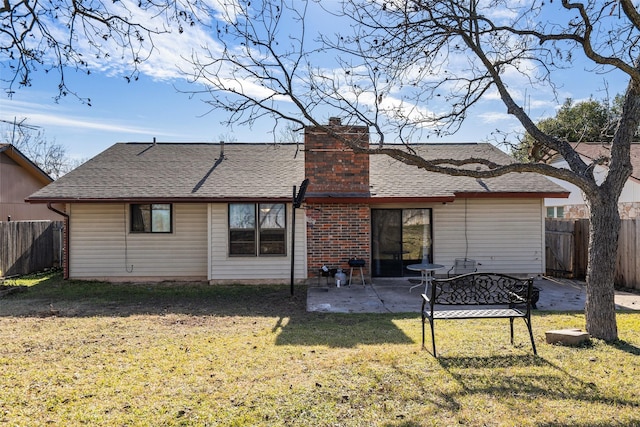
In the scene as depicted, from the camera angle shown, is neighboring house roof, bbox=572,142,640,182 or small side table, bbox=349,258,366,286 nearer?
small side table, bbox=349,258,366,286

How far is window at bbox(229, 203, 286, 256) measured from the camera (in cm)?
1106

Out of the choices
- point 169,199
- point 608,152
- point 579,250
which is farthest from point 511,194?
point 169,199

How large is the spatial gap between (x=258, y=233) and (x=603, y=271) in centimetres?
784

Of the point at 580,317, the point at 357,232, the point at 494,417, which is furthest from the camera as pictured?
the point at 357,232

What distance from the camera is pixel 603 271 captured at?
5285 millimetres

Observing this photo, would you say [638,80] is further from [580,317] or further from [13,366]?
[13,366]

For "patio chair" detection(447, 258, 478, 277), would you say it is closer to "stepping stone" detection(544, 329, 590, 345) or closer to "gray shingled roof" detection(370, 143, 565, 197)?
"gray shingled roof" detection(370, 143, 565, 197)

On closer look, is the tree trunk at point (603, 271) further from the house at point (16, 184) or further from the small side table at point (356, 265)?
the house at point (16, 184)

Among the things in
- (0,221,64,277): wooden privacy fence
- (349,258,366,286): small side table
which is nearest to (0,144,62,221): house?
(0,221,64,277): wooden privacy fence

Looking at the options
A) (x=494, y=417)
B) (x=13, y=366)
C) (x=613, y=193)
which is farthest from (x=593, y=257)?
(x=13, y=366)

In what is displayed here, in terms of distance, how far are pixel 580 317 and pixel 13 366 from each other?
817cm

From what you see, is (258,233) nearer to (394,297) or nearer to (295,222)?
(295,222)

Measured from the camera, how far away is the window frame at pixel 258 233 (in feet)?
36.2

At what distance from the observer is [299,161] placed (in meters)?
13.7
